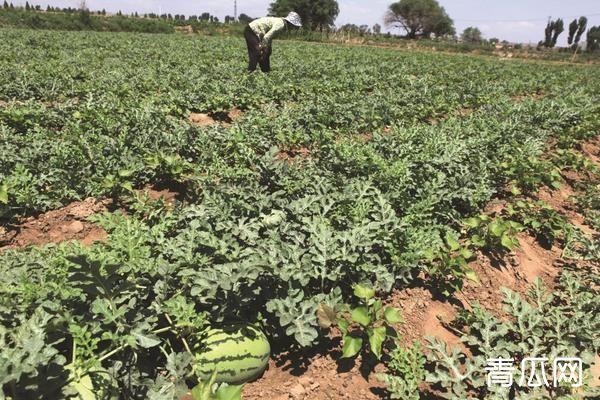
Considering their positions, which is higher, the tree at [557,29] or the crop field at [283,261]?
the tree at [557,29]

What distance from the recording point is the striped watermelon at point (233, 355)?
2.58 meters

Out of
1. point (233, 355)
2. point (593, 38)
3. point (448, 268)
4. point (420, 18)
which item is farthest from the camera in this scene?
point (420, 18)

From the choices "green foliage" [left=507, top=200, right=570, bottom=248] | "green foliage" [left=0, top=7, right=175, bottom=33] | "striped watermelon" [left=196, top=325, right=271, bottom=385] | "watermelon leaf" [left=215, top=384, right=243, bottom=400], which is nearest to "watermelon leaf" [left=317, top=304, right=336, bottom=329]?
"striped watermelon" [left=196, top=325, right=271, bottom=385]

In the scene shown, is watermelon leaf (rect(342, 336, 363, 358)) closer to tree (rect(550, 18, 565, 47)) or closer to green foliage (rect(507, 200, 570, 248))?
green foliage (rect(507, 200, 570, 248))

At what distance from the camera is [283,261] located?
2965mm

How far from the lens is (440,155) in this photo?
5312mm

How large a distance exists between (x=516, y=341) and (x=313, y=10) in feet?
239

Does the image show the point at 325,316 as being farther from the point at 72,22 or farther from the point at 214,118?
the point at 72,22

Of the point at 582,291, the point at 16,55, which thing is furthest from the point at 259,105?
the point at 16,55

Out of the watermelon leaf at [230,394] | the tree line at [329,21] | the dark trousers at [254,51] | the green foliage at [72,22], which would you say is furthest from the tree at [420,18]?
the watermelon leaf at [230,394]

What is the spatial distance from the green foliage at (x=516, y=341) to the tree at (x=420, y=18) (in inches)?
3953

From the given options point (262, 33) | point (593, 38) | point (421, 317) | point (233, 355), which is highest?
point (593, 38)

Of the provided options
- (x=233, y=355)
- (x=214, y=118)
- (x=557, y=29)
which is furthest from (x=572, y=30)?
(x=233, y=355)

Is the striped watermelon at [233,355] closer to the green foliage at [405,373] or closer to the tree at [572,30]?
the green foliage at [405,373]
